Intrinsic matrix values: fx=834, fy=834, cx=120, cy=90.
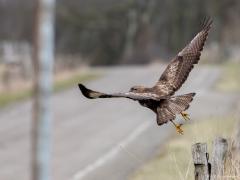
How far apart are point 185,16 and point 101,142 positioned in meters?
35.6

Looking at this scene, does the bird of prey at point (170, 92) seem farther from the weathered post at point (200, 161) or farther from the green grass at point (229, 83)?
the green grass at point (229, 83)

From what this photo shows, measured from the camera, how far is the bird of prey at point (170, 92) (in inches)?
179

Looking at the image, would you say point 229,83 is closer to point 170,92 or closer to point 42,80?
point 170,92

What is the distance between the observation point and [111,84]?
103ft

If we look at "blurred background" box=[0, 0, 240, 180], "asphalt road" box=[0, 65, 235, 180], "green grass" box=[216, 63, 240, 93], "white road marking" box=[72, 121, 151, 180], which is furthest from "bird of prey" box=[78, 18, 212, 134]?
"green grass" box=[216, 63, 240, 93]

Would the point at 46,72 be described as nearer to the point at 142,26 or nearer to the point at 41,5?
the point at 41,5

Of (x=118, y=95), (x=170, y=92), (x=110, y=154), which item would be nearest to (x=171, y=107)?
(x=170, y=92)

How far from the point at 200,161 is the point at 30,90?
21.6m

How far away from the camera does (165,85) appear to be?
197 inches

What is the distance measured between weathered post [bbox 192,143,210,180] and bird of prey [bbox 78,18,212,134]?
2.15 feet

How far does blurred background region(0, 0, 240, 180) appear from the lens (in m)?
13.8

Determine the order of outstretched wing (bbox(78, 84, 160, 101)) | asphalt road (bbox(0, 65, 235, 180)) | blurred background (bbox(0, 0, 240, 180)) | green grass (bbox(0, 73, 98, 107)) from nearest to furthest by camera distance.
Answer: outstretched wing (bbox(78, 84, 160, 101)), blurred background (bbox(0, 0, 240, 180)), asphalt road (bbox(0, 65, 235, 180)), green grass (bbox(0, 73, 98, 107))

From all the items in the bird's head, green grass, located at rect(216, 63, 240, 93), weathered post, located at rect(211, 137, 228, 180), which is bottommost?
green grass, located at rect(216, 63, 240, 93)

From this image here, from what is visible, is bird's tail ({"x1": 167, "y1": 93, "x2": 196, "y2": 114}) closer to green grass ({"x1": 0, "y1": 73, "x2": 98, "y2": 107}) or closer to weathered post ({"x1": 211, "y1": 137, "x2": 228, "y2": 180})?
weathered post ({"x1": 211, "y1": 137, "x2": 228, "y2": 180})
